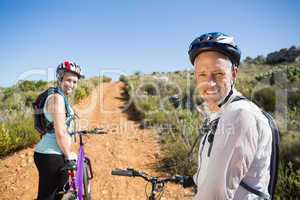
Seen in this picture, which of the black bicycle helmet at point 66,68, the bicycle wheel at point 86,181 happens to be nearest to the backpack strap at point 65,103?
the black bicycle helmet at point 66,68

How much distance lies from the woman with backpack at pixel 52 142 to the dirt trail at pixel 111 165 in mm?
2487

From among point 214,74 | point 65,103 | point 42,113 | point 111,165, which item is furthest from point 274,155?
point 111,165

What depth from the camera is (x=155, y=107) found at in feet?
39.3

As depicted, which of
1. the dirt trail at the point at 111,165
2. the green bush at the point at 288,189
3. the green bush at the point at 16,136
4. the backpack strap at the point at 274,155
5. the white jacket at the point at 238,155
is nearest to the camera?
the white jacket at the point at 238,155

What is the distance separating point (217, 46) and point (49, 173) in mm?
2313

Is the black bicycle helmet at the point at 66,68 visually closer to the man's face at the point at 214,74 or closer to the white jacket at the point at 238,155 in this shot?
the man's face at the point at 214,74

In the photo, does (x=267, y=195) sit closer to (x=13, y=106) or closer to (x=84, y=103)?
(x=13, y=106)

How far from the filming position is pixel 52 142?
2908 millimetres

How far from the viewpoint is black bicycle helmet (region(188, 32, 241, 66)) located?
1496mm

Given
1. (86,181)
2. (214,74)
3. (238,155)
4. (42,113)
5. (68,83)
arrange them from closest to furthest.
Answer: (238,155)
(214,74)
(42,113)
(68,83)
(86,181)

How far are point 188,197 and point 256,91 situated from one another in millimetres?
7390

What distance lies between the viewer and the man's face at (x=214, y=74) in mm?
1472

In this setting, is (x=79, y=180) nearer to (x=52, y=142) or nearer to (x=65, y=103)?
(x=52, y=142)

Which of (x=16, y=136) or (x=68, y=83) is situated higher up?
(x=68, y=83)
